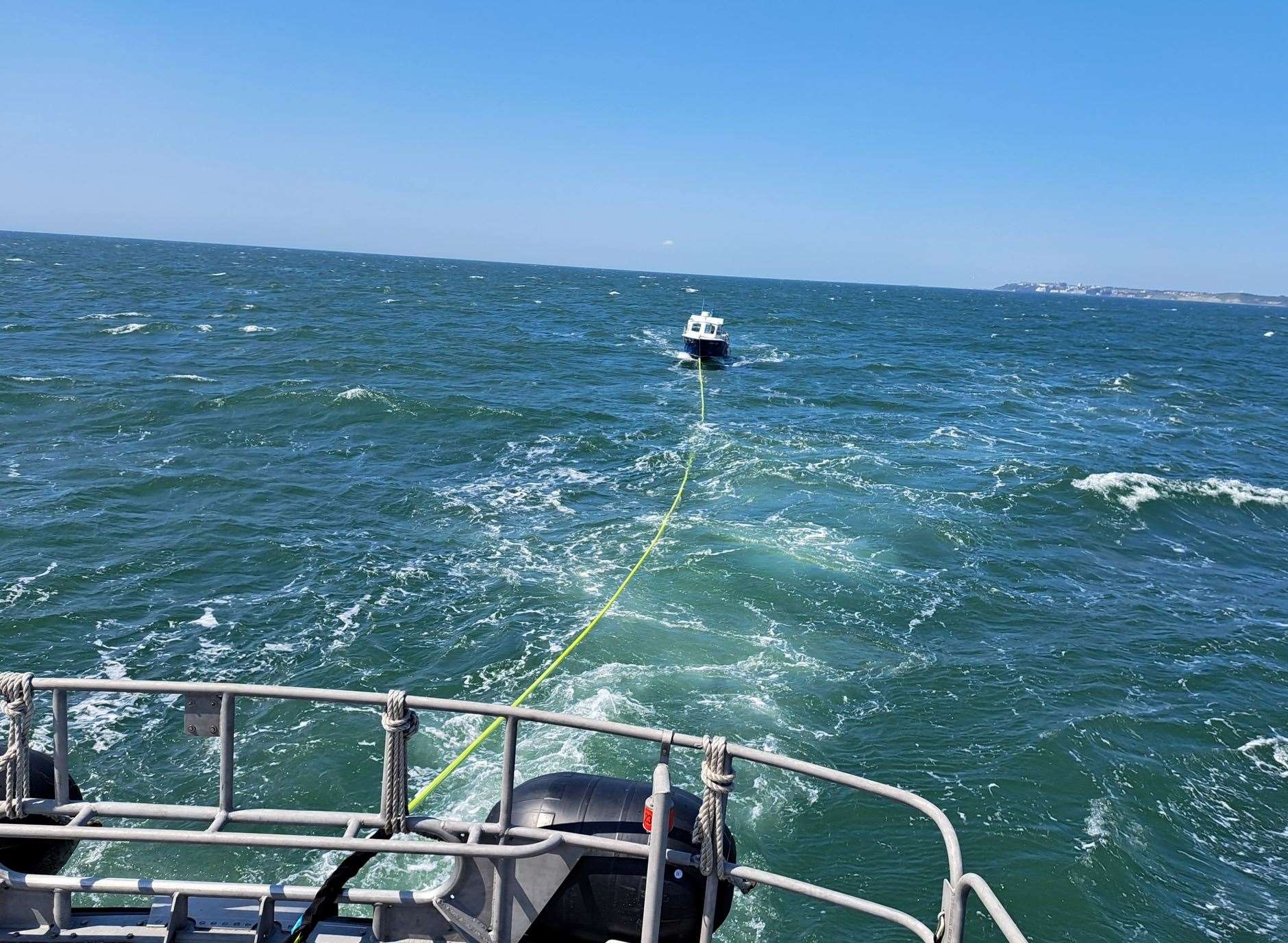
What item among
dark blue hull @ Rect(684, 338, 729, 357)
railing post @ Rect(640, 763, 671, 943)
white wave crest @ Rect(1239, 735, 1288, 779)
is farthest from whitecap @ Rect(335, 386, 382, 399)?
railing post @ Rect(640, 763, 671, 943)

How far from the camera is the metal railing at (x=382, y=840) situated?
443 cm

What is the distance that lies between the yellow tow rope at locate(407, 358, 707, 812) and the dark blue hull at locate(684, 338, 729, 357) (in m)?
25.3

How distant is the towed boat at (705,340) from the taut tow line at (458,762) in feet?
48.1

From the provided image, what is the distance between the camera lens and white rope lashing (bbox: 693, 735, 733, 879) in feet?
14.9

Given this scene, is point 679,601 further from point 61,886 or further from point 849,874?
point 61,886

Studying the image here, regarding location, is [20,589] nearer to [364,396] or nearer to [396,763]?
[396,763]

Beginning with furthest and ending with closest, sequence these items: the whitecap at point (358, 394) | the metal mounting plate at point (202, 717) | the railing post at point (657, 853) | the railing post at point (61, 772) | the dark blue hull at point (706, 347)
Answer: the dark blue hull at point (706, 347)
the whitecap at point (358, 394)
the metal mounting plate at point (202, 717)
the railing post at point (61, 772)
the railing post at point (657, 853)

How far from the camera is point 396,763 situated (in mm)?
5070

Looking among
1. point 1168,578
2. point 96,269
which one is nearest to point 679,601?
point 1168,578

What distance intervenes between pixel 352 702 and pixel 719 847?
2.26m

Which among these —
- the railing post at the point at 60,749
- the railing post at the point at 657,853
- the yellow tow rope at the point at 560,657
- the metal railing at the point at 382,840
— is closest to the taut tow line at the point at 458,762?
the yellow tow rope at the point at 560,657

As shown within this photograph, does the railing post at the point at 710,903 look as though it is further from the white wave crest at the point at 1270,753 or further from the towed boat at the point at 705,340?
the towed boat at the point at 705,340

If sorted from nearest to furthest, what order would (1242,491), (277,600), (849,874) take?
(849,874)
(277,600)
(1242,491)

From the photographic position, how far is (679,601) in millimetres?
19219
